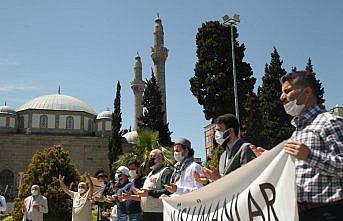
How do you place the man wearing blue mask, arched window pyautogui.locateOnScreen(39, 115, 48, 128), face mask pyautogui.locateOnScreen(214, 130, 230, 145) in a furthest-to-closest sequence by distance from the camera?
arched window pyautogui.locateOnScreen(39, 115, 48, 128) → face mask pyautogui.locateOnScreen(214, 130, 230, 145) → the man wearing blue mask

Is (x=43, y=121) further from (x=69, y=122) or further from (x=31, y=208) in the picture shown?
(x=31, y=208)

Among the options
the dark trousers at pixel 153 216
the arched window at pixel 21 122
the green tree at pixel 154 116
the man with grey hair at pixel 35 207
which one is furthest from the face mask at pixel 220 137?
the arched window at pixel 21 122

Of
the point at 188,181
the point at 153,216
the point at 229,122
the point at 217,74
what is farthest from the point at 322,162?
the point at 217,74

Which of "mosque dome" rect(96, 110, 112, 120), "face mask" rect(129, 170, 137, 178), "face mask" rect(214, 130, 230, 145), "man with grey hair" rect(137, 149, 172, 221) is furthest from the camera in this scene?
"mosque dome" rect(96, 110, 112, 120)

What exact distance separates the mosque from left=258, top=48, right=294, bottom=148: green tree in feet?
48.7

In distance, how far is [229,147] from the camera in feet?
15.3

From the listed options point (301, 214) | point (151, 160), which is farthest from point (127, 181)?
point (301, 214)

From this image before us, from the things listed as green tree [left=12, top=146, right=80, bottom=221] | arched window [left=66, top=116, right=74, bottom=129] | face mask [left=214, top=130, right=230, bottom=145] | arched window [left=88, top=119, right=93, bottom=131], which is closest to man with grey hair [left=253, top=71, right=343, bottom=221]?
face mask [left=214, top=130, right=230, bottom=145]

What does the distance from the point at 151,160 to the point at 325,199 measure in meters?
3.88

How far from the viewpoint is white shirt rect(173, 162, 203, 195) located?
5.53 meters

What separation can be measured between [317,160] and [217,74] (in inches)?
1095

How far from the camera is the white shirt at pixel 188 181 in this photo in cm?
553

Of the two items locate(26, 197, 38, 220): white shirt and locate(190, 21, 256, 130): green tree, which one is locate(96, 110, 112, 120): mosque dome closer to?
locate(190, 21, 256, 130): green tree

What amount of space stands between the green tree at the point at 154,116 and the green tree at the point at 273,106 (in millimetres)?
8831
